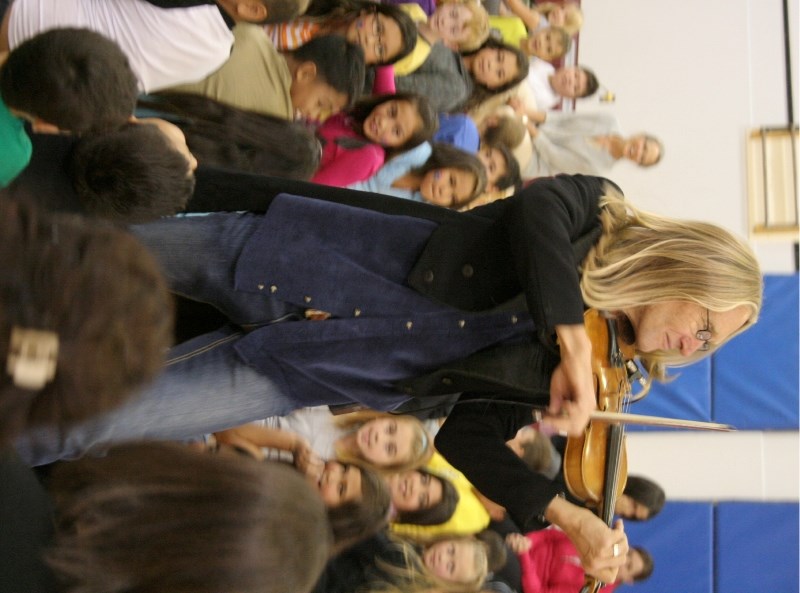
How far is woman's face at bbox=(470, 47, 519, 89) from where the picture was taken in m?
3.66

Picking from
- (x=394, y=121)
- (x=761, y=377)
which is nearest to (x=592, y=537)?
(x=394, y=121)

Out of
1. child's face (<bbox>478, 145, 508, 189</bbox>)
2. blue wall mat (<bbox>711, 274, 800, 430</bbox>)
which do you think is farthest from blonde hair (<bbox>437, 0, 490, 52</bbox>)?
blue wall mat (<bbox>711, 274, 800, 430</bbox>)

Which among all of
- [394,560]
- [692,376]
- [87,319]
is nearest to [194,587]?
[87,319]

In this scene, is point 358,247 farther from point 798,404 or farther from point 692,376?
point 798,404

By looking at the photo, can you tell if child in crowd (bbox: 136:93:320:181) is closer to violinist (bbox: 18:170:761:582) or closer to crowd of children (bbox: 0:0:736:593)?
crowd of children (bbox: 0:0:736:593)

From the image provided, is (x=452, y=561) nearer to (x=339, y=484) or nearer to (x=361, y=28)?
(x=339, y=484)

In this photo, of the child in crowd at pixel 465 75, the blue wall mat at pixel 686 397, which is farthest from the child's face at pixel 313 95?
the blue wall mat at pixel 686 397

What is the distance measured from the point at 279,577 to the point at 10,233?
681 millimetres

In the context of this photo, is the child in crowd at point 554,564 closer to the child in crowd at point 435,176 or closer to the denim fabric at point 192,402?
the child in crowd at point 435,176

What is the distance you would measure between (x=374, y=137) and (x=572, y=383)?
6.40ft

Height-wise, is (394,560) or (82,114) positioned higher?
(82,114)

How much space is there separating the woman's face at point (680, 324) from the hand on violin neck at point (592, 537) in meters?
0.39

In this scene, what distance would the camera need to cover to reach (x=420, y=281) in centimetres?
138

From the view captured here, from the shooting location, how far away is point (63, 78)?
4.42 feet
